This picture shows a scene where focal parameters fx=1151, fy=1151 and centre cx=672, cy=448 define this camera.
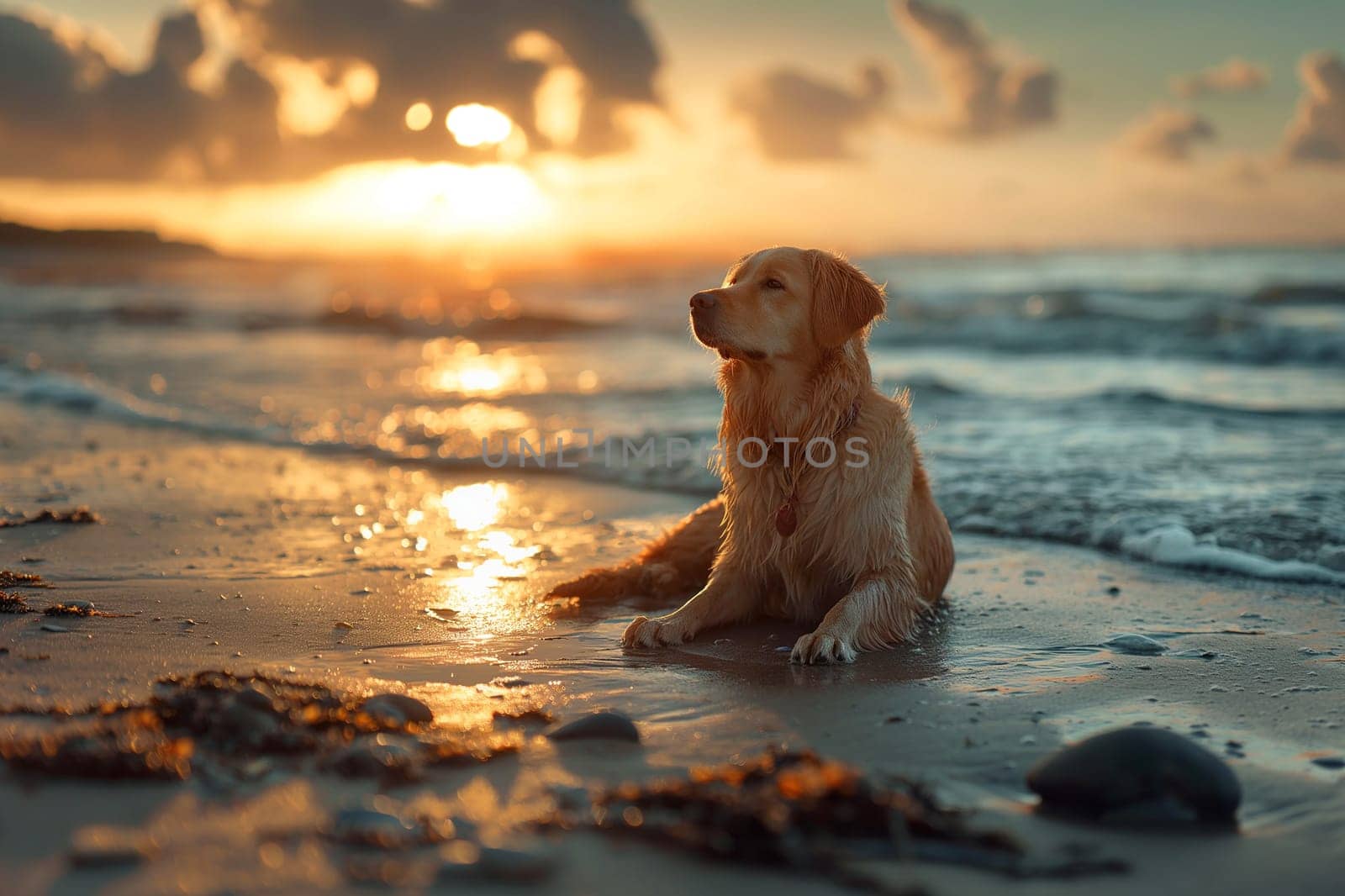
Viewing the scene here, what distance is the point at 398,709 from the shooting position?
3.15 metres

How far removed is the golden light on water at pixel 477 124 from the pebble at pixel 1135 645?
1559 cm

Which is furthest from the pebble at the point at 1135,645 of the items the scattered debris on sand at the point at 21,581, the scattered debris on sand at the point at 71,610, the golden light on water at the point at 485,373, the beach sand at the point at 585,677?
the golden light on water at the point at 485,373

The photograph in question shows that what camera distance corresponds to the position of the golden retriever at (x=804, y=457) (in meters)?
4.45

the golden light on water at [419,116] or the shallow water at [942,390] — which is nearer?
the shallow water at [942,390]

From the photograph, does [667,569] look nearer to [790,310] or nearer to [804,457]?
[804,457]

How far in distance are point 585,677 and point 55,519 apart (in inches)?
144

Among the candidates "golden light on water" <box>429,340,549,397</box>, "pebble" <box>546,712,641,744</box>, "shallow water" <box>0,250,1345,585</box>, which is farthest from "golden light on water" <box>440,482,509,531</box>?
"golden light on water" <box>429,340,549,397</box>

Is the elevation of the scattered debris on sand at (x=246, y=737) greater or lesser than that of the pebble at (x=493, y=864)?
greater

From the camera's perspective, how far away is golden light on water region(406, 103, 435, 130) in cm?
2017

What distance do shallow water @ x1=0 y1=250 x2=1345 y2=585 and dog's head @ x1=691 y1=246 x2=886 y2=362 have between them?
5.72 ft

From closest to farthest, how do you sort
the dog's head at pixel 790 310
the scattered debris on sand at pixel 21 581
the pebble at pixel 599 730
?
the pebble at pixel 599 730
the dog's head at pixel 790 310
the scattered debris on sand at pixel 21 581

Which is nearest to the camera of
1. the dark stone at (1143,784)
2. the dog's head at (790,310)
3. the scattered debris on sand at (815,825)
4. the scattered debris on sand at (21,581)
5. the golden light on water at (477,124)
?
the scattered debris on sand at (815,825)

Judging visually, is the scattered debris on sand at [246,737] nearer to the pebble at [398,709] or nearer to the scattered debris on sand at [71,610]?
the pebble at [398,709]

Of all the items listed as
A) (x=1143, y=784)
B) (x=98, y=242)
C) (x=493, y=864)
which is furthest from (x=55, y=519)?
(x=98, y=242)
